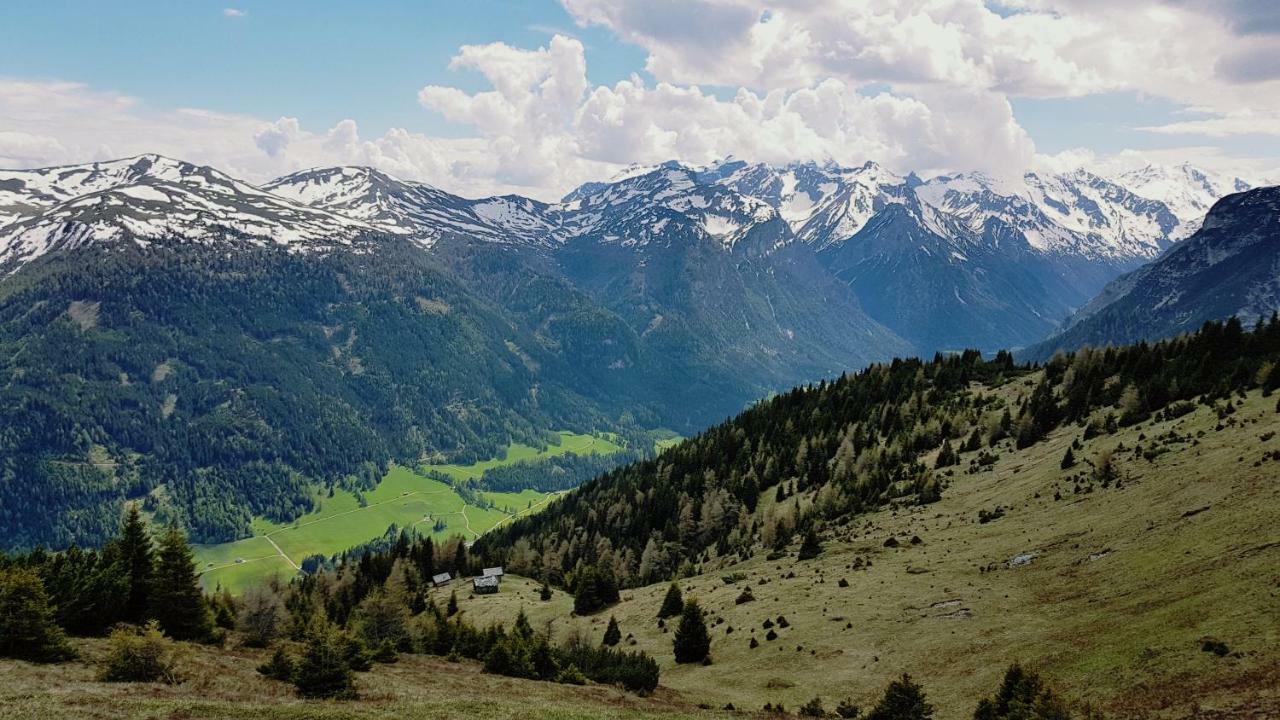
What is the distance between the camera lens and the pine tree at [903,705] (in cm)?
4494

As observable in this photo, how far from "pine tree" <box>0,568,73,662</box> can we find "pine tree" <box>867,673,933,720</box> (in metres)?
56.3

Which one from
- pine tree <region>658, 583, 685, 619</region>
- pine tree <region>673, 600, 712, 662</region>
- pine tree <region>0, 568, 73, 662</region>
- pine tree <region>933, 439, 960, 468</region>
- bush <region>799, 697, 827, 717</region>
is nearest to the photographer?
bush <region>799, 697, 827, 717</region>

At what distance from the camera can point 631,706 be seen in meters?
55.9

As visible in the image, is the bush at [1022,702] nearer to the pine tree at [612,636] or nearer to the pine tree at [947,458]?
the pine tree at [612,636]

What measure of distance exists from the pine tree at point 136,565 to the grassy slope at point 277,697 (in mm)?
9147

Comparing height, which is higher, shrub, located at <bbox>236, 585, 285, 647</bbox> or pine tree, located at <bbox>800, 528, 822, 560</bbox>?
pine tree, located at <bbox>800, 528, 822, 560</bbox>

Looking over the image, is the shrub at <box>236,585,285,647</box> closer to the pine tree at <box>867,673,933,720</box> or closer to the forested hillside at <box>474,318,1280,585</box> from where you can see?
the forested hillside at <box>474,318,1280,585</box>

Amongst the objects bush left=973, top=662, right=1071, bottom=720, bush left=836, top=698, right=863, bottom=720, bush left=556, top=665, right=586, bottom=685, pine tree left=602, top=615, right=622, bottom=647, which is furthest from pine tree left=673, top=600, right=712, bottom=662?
bush left=973, top=662, right=1071, bottom=720

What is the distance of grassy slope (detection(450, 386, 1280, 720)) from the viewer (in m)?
40.3

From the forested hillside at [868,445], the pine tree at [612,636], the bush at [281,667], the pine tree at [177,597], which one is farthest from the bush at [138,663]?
the forested hillside at [868,445]

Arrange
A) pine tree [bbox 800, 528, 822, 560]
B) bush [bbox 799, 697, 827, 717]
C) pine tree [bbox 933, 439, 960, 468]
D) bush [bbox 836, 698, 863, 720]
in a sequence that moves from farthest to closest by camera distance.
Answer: pine tree [bbox 933, 439, 960, 468], pine tree [bbox 800, 528, 822, 560], bush [bbox 799, 697, 827, 717], bush [bbox 836, 698, 863, 720]

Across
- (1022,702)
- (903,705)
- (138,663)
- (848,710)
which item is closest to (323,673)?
(138,663)

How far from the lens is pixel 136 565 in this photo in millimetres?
72188

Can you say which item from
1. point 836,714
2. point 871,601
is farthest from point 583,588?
point 836,714
